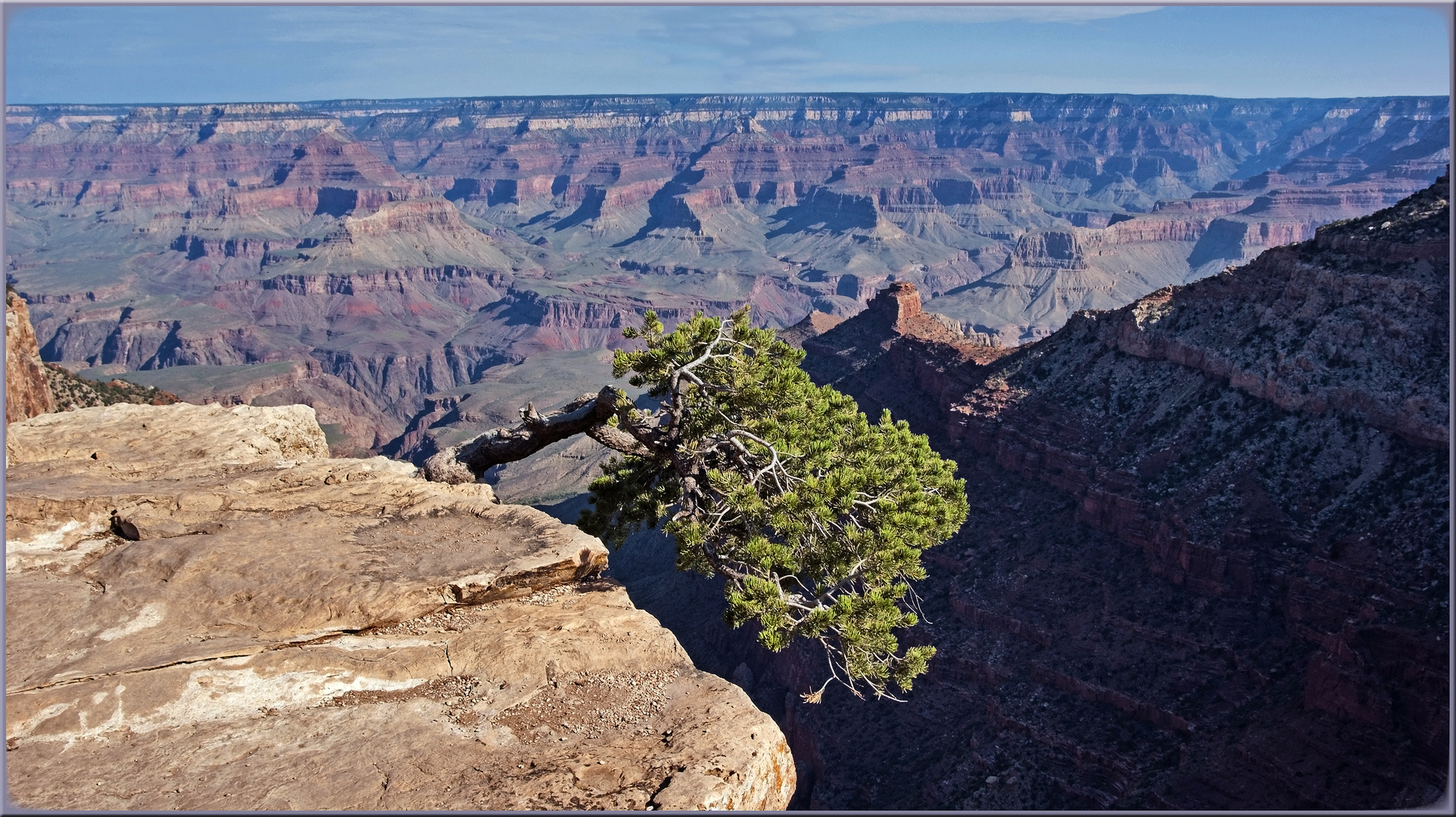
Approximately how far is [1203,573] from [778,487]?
33.5 meters

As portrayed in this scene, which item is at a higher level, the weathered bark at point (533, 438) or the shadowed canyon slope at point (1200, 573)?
the weathered bark at point (533, 438)

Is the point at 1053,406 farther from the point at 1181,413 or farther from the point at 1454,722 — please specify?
the point at 1454,722

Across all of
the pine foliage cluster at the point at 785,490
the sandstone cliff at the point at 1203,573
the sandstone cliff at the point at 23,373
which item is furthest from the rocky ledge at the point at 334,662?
the sandstone cliff at the point at 23,373

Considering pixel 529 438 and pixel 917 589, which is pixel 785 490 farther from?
pixel 917 589

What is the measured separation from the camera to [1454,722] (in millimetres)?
13992

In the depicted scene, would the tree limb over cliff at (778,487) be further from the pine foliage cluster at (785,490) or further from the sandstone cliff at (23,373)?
the sandstone cliff at (23,373)

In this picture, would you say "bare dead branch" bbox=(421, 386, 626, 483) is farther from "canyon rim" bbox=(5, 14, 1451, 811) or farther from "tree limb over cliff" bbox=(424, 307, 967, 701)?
"canyon rim" bbox=(5, 14, 1451, 811)

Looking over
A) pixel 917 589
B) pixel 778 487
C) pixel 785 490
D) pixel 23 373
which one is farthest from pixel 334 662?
pixel 917 589

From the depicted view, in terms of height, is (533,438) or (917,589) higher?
(533,438)

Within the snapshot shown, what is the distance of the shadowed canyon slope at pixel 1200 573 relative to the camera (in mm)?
36906

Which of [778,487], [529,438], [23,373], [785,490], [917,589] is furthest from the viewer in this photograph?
[917,589]

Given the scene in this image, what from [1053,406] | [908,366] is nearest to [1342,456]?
[1053,406]

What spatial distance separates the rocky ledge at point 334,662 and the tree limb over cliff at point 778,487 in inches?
93.7

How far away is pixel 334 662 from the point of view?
15789 millimetres
